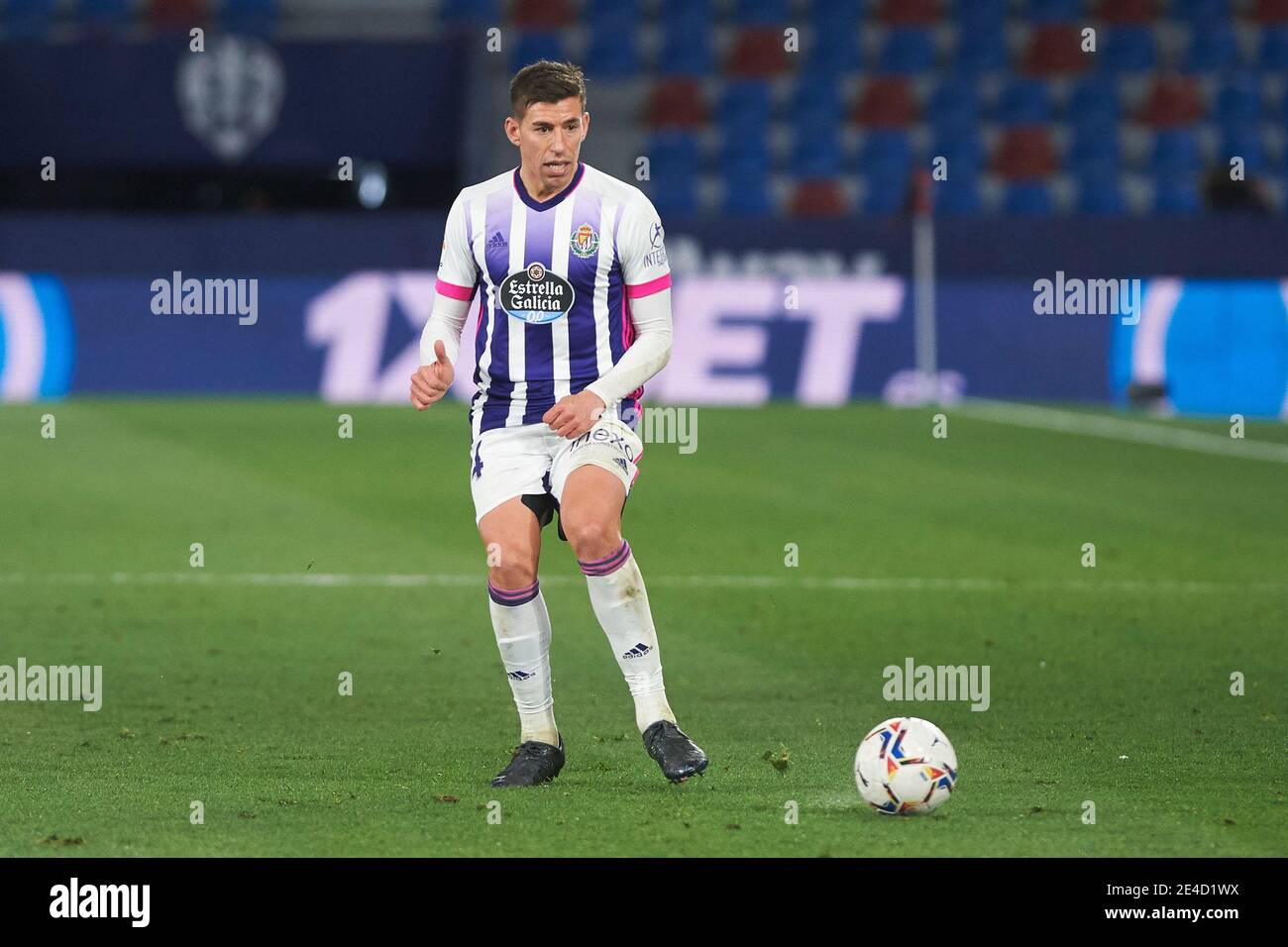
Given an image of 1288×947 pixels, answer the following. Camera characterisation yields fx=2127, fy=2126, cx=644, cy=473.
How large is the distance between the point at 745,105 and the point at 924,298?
5.97m

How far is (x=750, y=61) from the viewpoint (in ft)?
87.3

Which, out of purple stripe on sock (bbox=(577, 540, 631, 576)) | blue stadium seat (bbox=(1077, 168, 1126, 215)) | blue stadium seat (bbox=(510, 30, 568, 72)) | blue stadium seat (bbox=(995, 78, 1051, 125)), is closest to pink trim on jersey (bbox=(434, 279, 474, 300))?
purple stripe on sock (bbox=(577, 540, 631, 576))

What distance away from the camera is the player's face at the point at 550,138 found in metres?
6.14

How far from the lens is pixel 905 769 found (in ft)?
18.7

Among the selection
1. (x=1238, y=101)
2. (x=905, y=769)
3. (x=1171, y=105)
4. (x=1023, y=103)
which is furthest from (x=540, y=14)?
(x=905, y=769)

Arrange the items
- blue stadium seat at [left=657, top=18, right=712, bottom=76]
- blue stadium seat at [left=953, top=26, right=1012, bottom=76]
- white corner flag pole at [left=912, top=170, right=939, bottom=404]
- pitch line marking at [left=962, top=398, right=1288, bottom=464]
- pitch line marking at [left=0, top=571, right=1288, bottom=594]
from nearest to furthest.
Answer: pitch line marking at [left=0, top=571, right=1288, bottom=594] < pitch line marking at [left=962, top=398, right=1288, bottom=464] < white corner flag pole at [left=912, top=170, right=939, bottom=404] < blue stadium seat at [left=657, top=18, right=712, bottom=76] < blue stadium seat at [left=953, top=26, right=1012, bottom=76]

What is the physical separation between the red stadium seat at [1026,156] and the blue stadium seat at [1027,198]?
0.54 ft

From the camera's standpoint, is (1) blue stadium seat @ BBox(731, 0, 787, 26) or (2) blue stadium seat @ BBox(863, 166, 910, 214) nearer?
(2) blue stadium seat @ BBox(863, 166, 910, 214)

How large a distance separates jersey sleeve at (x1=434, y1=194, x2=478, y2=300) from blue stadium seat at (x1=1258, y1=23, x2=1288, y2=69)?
22.7 metres

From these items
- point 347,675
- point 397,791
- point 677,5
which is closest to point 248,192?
point 677,5

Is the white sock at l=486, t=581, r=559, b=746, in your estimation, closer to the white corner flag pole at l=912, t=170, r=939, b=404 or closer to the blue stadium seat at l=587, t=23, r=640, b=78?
the white corner flag pole at l=912, t=170, r=939, b=404

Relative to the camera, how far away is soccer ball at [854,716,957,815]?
5680 millimetres

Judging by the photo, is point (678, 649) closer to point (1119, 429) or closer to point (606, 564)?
point (606, 564)

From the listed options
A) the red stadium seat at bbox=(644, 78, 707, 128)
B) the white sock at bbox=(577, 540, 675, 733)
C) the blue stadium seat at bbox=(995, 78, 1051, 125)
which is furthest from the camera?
the blue stadium seat at bbox=(995, 78, 1051, 125)
